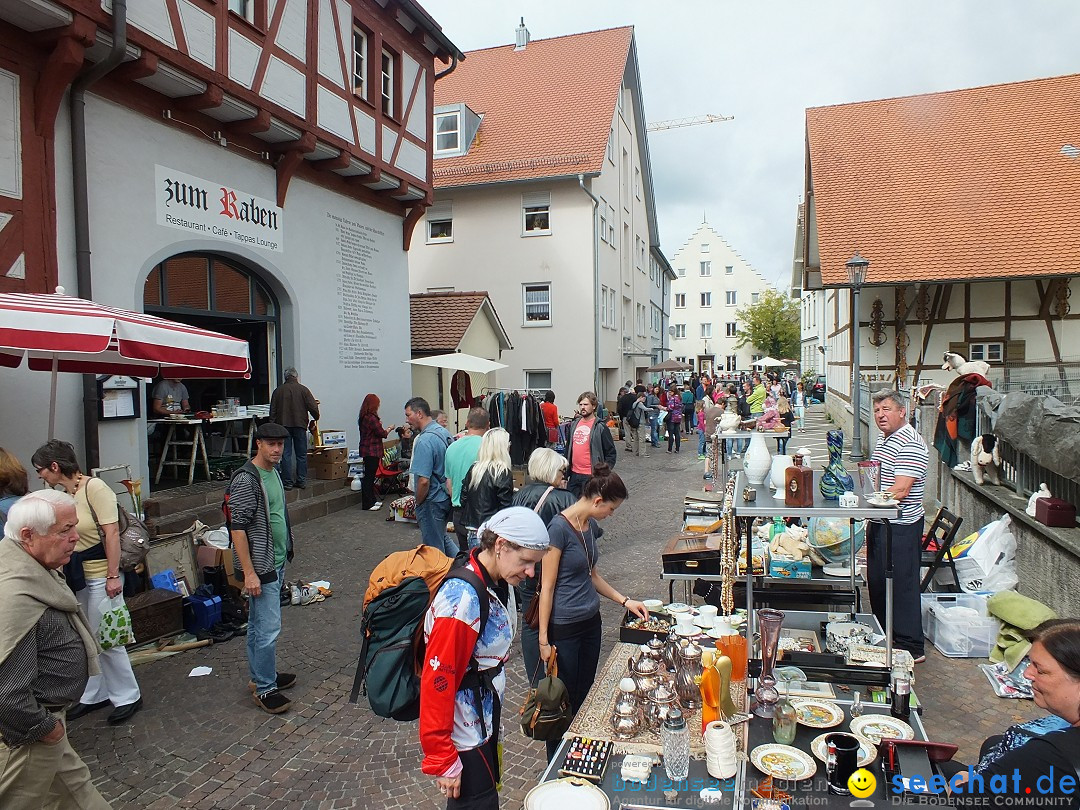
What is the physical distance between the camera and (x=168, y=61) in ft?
26.9

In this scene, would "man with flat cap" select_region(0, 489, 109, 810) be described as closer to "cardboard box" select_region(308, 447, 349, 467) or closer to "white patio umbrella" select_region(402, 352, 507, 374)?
"cardboard box" select_region(308, 447, 349, 467)

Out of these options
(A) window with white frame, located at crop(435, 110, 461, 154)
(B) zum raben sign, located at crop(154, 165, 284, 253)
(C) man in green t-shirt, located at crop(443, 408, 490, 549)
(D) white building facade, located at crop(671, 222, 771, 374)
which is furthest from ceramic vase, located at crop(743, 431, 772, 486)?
(D) white building facade, located at crop(671, 222, 771, 374)

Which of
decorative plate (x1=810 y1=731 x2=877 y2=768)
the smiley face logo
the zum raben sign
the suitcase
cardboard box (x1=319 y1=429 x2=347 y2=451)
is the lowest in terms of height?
decorative plate (x1=810 y1=731 x2=877 y2=768)

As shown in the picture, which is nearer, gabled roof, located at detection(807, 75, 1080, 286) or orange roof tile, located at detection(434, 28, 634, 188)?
gabled roof, located at detection(807, 75, 1080, 286)

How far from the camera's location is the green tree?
53.8 m

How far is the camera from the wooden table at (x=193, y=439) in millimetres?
10234

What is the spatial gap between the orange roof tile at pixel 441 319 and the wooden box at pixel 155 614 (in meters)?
10.5

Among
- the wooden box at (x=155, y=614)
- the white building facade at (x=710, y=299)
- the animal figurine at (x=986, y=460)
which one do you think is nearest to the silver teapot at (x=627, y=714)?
the wooden box at (x=155, y=614)

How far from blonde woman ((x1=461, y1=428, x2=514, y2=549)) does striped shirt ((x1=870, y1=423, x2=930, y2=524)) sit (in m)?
3.10

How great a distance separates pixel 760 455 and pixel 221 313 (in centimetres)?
907

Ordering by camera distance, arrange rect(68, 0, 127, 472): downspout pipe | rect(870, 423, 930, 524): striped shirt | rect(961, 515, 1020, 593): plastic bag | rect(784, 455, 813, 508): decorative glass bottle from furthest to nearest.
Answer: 1. rect(68, 0, 127, 472): downspout pipe
2. rect(961, 515, 1020, 593): plastic bag
3. rect(870, 423, 930, 524): striped shirt
4. rect(784, 455, 813, 508): decorative glass bottle

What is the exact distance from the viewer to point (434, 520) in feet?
23.8

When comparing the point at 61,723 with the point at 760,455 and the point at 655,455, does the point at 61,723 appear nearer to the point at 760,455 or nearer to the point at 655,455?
the point at 760,455

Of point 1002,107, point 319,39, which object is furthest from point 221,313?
point 1002,107
